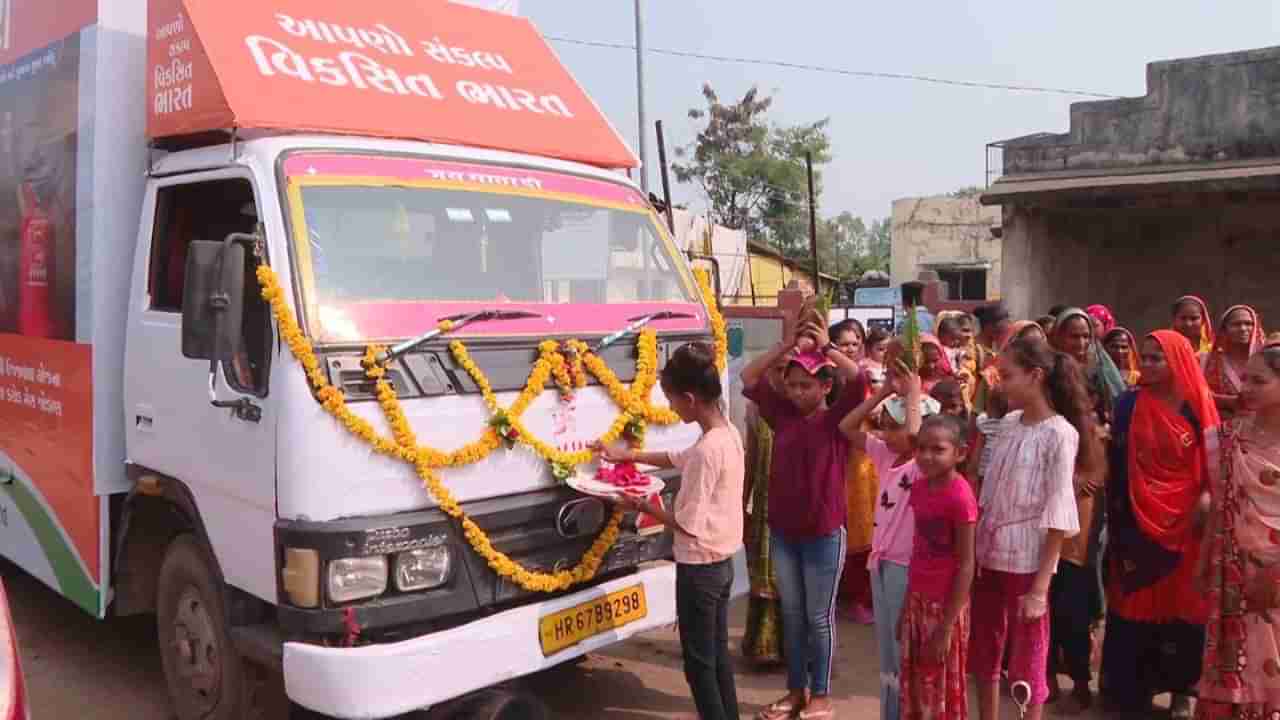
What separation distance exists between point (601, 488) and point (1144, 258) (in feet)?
35.4

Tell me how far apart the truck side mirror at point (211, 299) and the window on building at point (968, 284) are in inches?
1078

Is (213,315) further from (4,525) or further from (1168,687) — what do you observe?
(1168,687)

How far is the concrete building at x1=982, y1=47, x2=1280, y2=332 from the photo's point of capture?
11.2 meters

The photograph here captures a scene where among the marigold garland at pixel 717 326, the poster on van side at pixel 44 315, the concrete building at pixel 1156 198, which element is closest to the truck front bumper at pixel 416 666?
the marigold garland at pixel 717 326

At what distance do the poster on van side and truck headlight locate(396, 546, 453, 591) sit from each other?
1667 mm

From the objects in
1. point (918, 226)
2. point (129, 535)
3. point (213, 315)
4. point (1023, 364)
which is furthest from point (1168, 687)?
point (918, 226)

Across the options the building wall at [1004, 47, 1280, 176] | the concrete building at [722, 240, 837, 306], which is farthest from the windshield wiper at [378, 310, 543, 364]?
the concrete building at [722, 240, 837, 306]

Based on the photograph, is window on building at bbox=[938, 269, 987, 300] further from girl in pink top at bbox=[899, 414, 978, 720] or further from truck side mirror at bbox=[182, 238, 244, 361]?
truck side mirror at bbox=[182, 238, 244, 361]

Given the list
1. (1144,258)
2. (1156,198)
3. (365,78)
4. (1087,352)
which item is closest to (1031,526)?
(1087,352)

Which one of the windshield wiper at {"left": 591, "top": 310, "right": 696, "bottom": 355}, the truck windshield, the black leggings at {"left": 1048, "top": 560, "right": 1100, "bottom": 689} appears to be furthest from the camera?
the black leggings at {"left": 1048, "top": 560, "right": 1100, "bottom": 689}

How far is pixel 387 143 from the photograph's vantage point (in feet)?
12.2

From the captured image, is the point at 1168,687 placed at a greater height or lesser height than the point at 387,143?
lesser

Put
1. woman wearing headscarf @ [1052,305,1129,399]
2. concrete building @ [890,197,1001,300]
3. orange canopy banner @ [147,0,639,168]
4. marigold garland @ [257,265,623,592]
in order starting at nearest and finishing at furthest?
1. marigold garland @ [257,265,623,592]
2. orange canopy banner @ [147,0,639,168]
3. woman wearing headscarf @ [1052,305,1129,399]
4. concrete building @ [890,197,1001,300]

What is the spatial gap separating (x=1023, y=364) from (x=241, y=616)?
2.75 metres
